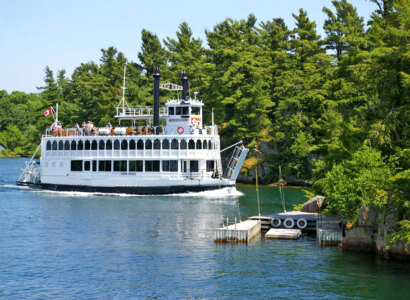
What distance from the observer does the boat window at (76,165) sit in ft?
193

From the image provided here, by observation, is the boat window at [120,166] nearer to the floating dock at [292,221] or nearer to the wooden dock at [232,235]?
the floating dock at [292,221]

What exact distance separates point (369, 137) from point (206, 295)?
1304 cm

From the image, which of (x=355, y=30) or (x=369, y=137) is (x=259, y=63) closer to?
(x=355, y=30)

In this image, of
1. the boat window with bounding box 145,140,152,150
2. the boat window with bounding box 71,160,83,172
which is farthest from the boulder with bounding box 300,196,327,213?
the boat window with bounding box 71,160,83,172

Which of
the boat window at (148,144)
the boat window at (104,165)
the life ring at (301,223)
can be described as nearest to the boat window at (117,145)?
the boat window at (104,165)

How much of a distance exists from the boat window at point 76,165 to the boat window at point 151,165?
752 centimetres

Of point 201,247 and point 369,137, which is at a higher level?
point 369,137

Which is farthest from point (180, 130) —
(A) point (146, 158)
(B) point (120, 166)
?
(B) point (120, 166)

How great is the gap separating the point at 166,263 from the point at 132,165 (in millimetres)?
30448

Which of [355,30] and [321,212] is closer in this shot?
[321,212]

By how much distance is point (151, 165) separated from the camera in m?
55.6

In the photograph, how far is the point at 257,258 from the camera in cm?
2772

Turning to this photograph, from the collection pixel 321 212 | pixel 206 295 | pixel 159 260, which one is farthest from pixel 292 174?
pixel 206 295

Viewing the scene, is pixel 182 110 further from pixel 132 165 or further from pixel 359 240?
pixel 359 240
